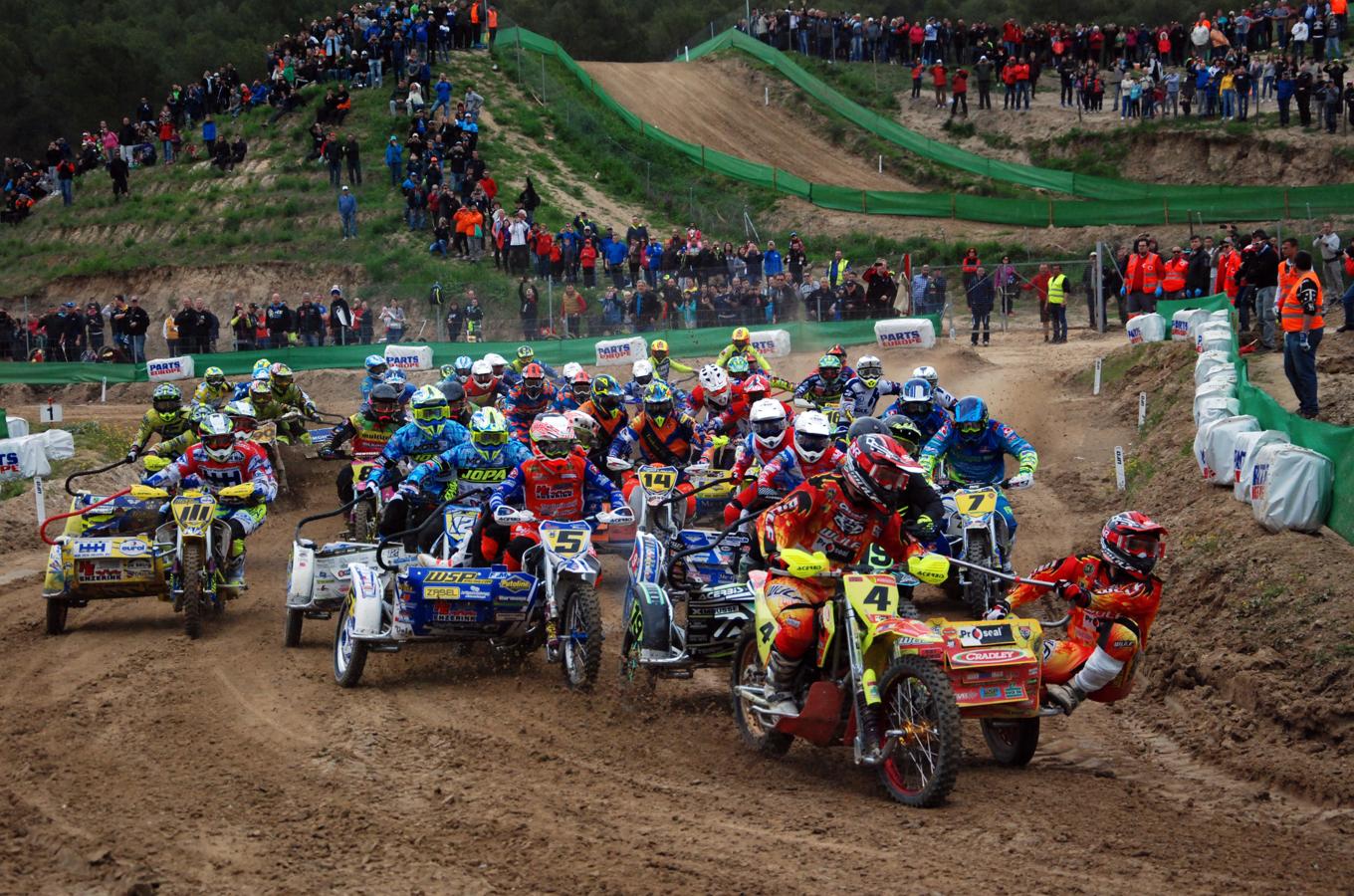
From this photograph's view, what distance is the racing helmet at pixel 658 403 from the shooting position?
16.6 meters

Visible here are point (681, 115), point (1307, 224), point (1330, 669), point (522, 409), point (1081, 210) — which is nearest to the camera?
point (1330, 669)

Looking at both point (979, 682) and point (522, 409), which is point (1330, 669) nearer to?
point (979, 682)

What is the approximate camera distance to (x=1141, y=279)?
1128 inches

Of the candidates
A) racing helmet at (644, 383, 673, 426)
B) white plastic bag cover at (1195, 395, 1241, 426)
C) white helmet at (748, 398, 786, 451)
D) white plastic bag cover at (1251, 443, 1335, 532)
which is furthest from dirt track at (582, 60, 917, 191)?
white plastic bag cover at (1251, 443, 1335, 532)

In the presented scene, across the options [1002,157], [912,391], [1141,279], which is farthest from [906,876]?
[1002,157]

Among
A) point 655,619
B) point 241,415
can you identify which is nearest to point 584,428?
point 241,415

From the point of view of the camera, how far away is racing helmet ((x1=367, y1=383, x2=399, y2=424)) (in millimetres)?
18234

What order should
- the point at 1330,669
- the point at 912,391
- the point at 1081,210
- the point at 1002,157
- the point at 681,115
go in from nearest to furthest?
the point at 1330,669 → the point at 912,391 → the point at 1081,210 → the point at 1002,157 → the point at 681,115

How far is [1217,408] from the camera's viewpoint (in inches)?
648

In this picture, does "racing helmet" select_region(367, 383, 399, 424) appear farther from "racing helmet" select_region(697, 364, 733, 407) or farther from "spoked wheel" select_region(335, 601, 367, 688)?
"spoked wheel" select_region(335, 601, 367, 688)

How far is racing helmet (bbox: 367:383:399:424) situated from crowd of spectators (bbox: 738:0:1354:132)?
97.0ft

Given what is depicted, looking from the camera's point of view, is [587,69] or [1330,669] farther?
[587,69]

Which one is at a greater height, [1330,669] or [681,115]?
[681,115]

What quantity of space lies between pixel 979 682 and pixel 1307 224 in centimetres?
2782
